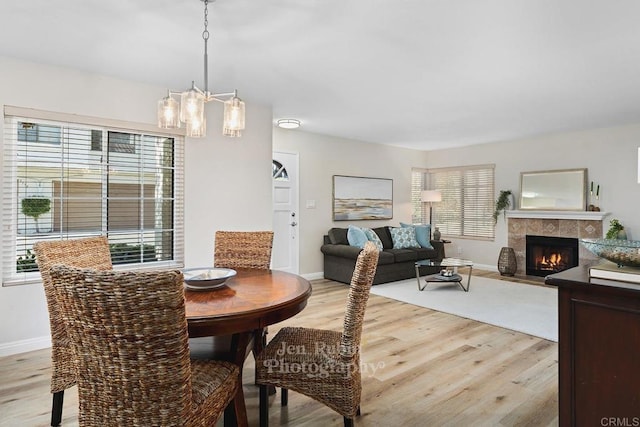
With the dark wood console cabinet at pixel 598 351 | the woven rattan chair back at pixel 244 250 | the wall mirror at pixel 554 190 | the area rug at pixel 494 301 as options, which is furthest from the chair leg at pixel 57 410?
the wall mirror at pixel 554 190

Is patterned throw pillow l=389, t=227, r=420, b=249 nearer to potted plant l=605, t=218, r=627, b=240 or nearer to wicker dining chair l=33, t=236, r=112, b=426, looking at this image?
potted plant l=605, t=218, r=627, b=240

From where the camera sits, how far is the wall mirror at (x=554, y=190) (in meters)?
5.75

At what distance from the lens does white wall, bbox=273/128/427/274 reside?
5.81 meters

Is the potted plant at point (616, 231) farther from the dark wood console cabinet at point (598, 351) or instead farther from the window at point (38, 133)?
the window at point (38, 133)

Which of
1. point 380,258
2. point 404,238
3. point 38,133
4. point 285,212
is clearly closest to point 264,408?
point 38,133

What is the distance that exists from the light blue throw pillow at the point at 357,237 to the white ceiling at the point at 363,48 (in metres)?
1.96

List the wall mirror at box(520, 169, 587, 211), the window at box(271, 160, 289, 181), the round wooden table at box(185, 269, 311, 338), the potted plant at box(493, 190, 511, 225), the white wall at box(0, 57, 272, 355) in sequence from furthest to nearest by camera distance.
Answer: the potted plant at box(493, 190, 511, 225)
the wall mirror at box(520, 169, 587, 211)
the window at box(271, 160, 289, 181)
the white wall at box(0, 57, 272, 355)
the round wooden table at box(185, 269, 311, 338)

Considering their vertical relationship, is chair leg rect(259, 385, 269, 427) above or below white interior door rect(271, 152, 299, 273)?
below

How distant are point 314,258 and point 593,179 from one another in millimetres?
4471

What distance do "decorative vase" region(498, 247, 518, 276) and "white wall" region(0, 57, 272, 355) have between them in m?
4.23

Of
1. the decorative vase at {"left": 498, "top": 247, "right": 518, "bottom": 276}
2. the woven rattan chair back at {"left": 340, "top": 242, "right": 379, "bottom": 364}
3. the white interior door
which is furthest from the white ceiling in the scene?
the decorative vase at {"left": 498, "top": 247, "right": 518, "bottom": 276}

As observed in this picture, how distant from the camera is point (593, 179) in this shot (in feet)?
18.5

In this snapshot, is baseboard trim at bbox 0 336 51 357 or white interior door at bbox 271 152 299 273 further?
white interior door at bbox 271 152 299 273

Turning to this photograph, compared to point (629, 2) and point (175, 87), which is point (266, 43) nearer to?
point (175, 87)
